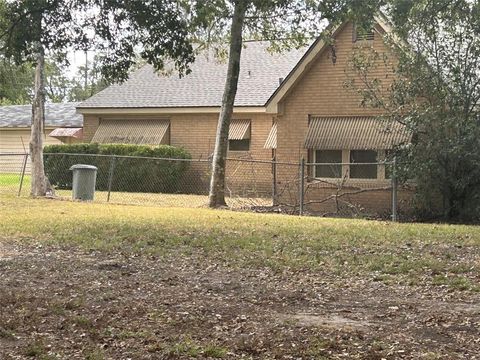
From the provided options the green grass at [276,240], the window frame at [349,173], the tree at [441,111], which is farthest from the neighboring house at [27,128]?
the tree at [441,111]

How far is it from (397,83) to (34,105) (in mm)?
10559

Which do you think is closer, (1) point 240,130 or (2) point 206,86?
(1) point 240,130

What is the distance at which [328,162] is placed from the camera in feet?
65.4

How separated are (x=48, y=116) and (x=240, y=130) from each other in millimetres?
17247

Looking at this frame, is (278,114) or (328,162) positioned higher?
(278,114)

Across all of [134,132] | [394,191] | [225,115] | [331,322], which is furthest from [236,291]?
[134,132]

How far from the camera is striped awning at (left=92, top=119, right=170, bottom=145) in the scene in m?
25.5

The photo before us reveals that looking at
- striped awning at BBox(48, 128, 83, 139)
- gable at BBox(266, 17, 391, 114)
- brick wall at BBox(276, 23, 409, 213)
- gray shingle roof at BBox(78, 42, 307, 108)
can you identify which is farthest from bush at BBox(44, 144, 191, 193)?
striped awning at BBox(48, 128, 83, 139)

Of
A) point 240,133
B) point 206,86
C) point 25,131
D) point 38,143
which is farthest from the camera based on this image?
point 25,131

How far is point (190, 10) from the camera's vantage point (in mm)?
10070

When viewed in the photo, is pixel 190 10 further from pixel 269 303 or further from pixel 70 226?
pixel 269 303

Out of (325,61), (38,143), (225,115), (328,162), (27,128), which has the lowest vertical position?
(328,162)

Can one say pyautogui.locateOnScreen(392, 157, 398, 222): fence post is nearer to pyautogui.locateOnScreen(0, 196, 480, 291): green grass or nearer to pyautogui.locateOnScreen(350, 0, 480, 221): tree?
pyautogui.locateOnScreen(350, 0, 480, 221): tree

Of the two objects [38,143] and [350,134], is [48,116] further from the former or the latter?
[350,134]
